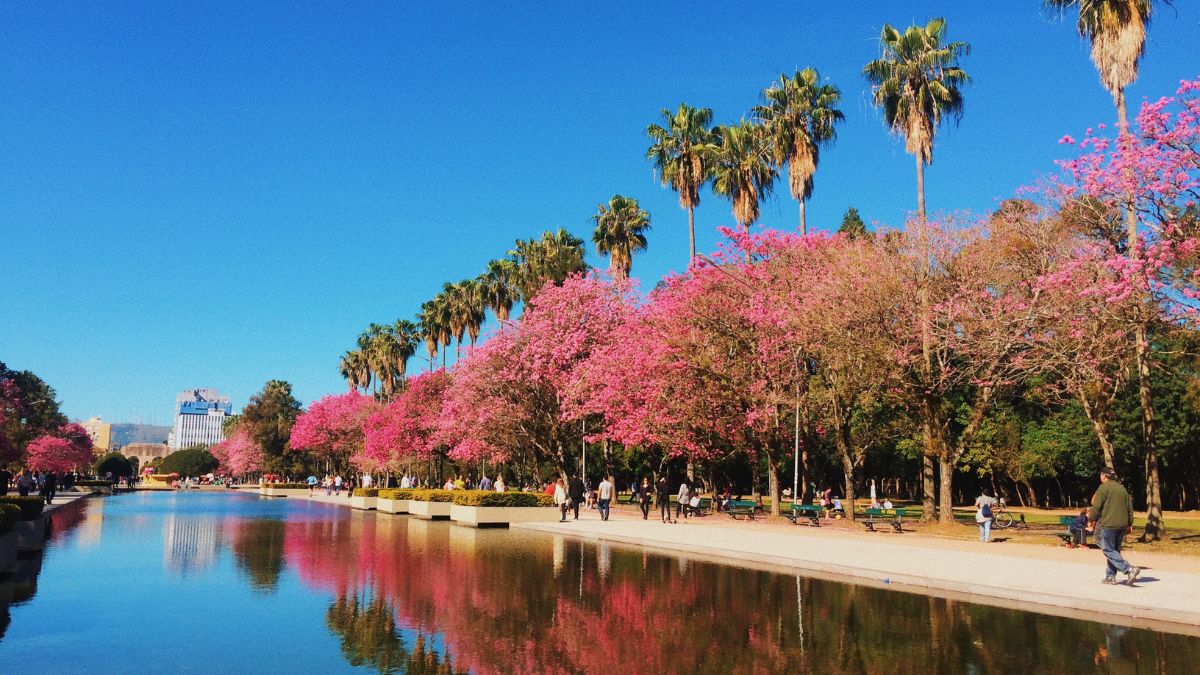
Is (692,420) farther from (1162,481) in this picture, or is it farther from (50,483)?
(1162,481)

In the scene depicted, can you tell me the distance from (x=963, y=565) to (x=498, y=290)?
46312mm

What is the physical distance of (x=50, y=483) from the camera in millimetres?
45594

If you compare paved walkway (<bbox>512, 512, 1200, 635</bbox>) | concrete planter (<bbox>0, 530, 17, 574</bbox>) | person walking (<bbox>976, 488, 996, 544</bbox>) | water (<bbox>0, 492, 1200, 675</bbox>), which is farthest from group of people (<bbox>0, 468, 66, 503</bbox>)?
person walking (<bbox>976, 488, 996, 544</bbox>)

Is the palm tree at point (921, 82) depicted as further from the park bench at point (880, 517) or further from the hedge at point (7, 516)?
the hedge at point (7, 516)

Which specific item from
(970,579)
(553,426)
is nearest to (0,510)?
(970,579)

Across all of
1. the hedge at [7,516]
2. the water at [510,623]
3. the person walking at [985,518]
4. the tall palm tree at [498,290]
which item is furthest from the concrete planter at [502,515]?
the tall palm tree at [498,290]

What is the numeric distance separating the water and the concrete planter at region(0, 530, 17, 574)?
18.5 inches

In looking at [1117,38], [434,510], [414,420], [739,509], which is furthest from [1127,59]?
[414,420]

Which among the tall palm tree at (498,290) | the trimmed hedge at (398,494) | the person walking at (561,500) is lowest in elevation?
the trimmed hedge at (398,494)

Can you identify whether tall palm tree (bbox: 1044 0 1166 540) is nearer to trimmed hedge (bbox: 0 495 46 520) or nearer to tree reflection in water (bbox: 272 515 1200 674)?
tree reflection in water (bbox: 272 515 1200 674)

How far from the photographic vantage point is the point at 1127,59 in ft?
82.8

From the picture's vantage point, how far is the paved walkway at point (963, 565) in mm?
12016

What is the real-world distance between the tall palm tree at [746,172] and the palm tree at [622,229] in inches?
381

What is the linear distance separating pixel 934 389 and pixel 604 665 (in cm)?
2363
